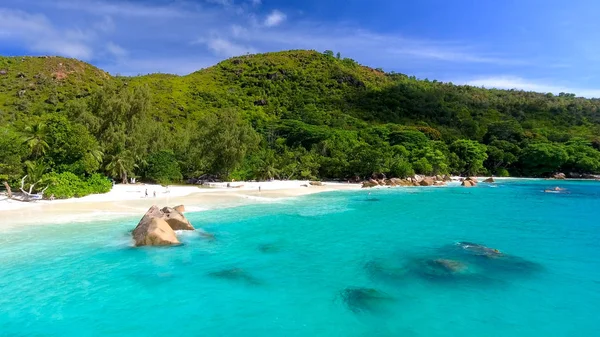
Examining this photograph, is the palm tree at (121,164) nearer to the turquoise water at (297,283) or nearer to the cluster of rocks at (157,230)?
the turquoise water at (297,283)

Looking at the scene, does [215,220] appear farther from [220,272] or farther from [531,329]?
[531,329]

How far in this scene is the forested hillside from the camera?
40.1 metres

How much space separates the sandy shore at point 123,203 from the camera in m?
22.8

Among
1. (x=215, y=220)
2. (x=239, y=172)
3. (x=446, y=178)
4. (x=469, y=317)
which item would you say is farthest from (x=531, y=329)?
(x=446, y=178)

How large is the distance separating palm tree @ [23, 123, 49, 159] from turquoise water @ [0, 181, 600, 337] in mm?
15204

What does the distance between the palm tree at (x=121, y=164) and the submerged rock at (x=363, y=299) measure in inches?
1443

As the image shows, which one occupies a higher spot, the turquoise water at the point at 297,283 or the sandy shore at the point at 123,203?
the sandy shore at the point at 123,203

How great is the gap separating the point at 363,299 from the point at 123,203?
2459cm

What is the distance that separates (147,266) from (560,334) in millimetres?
13948

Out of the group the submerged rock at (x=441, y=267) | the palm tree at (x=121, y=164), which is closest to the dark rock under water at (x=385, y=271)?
the submerged rock at (x=441, y=267)

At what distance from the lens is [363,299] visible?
450 inches

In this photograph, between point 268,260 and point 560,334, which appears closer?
point 560,334

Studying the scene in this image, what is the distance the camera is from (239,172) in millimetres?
54312

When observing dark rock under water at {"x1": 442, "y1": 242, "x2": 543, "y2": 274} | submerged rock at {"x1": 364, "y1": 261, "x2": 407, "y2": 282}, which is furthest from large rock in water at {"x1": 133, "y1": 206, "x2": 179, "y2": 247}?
dark rock under water at {"x1": 442, "y1": 242, "x2": 543, "y2": 274}
